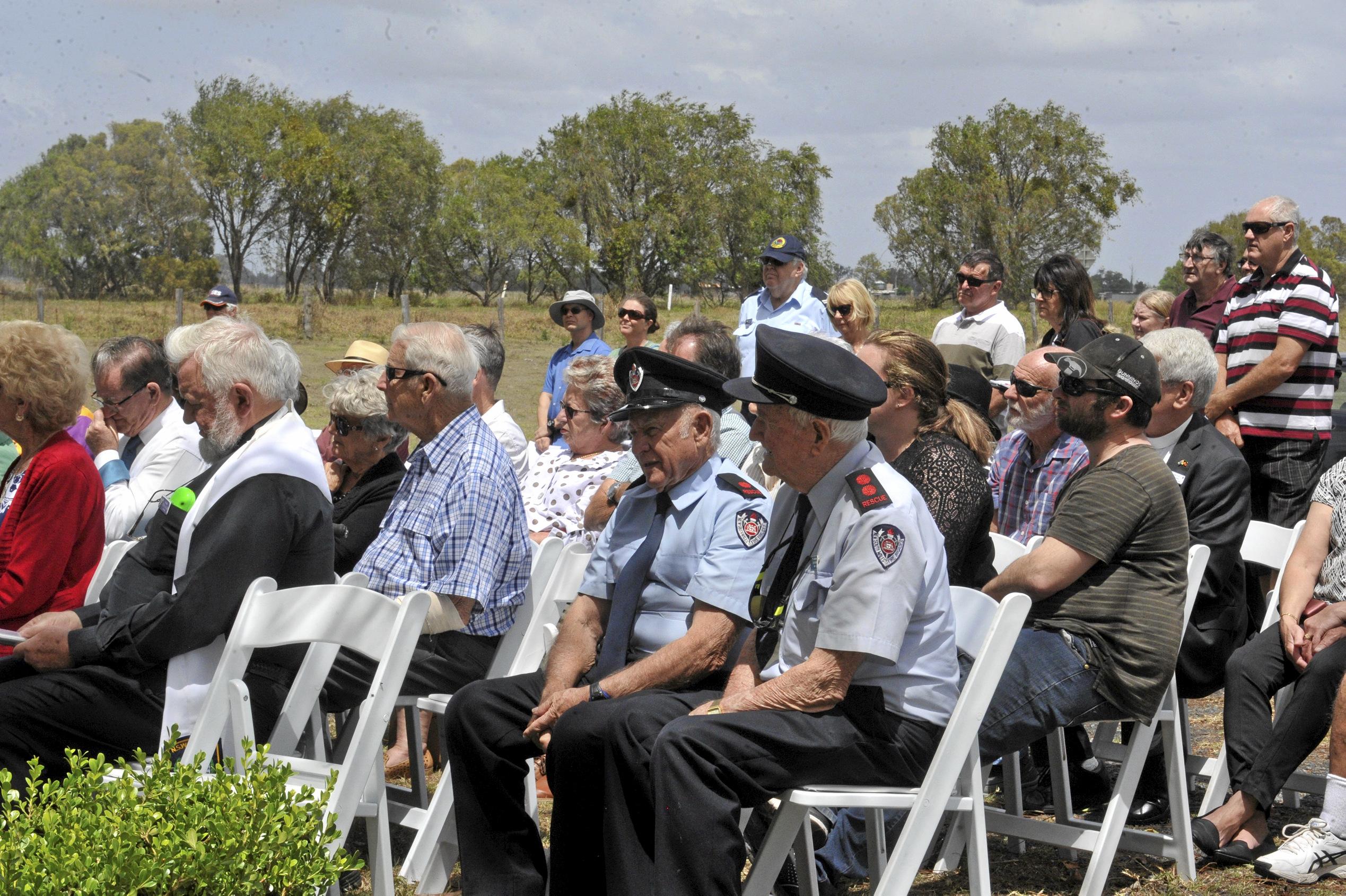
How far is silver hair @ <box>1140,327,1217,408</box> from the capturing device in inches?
167

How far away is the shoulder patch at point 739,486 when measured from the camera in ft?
11.3

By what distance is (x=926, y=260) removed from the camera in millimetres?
51500

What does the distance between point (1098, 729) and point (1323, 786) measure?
0.69 m

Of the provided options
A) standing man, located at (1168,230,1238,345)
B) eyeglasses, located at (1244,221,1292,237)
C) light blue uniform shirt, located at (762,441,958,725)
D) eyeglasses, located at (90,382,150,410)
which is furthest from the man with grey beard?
eyeglasses, located at (90,382,150,410)

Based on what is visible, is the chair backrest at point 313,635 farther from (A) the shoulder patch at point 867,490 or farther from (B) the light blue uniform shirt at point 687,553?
(A) the shoulder patch at point 867,490

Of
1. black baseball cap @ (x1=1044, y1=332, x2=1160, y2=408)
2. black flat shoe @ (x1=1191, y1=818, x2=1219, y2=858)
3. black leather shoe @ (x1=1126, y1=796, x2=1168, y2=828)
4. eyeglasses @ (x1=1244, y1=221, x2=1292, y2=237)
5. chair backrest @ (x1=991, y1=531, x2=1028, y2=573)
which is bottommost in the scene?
black leather shoe @ (x1=1126, y1=796, x2=1168, y2=828)

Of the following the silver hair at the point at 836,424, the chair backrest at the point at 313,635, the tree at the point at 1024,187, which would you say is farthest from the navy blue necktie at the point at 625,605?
the tree at the point at 1024,187

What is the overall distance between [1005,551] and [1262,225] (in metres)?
2.88

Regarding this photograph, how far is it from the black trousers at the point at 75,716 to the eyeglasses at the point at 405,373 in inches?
46.4

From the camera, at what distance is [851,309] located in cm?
705

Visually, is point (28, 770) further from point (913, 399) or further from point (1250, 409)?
point (1250, 409)

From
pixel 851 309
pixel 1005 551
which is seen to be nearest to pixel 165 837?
pixel 1005 551

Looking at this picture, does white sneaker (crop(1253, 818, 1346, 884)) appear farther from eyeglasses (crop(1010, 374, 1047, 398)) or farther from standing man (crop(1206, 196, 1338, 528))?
standing man (crop(1206, 196, 1338, 528))

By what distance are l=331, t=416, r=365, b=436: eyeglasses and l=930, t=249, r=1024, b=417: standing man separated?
3.17m
